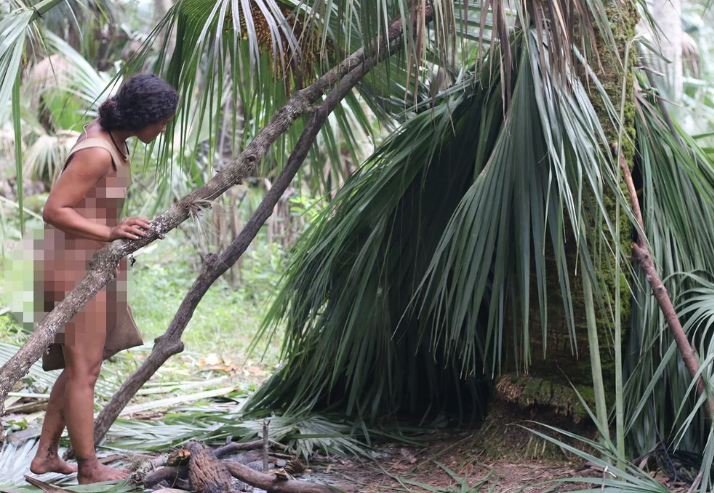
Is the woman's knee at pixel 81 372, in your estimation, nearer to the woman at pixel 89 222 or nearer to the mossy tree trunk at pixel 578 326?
the woman at pixel 89 222

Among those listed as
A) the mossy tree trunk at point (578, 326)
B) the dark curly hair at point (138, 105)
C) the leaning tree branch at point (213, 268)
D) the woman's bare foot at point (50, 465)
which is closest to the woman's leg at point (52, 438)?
Answer: the woman's bare foot at point (50, 465)

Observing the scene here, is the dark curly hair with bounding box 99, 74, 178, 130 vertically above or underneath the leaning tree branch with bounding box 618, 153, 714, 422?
above

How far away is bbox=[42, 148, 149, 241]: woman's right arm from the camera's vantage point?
9.17 ft

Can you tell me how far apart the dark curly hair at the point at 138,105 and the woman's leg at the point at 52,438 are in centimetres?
100

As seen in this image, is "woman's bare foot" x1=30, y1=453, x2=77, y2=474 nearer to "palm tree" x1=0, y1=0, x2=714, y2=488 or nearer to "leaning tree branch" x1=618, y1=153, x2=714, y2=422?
"palm tree" x1=0, y1=0, x2=714, y2=488

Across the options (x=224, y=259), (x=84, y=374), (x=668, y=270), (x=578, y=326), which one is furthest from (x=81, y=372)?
(x=668, y=270)

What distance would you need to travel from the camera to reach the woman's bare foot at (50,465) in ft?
10.9

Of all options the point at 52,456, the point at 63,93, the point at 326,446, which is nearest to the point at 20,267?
the point at 52,456

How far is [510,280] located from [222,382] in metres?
3.06

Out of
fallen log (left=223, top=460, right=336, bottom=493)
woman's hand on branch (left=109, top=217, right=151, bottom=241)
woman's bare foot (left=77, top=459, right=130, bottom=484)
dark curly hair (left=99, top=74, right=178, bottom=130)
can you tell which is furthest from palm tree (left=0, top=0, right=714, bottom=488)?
woman's bare foot (left=77, top=459, right=130, bottom=484)

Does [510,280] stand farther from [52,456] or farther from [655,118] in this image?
[52,456]

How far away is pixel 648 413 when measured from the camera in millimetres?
3289

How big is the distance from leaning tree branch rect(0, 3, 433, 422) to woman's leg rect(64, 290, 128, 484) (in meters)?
0.32

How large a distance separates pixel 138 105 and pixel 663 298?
2.00m
